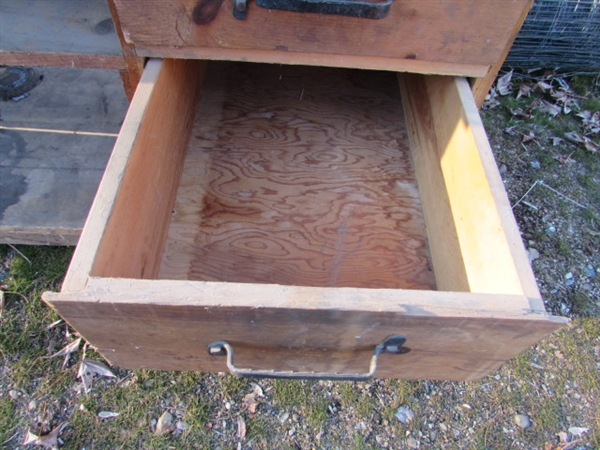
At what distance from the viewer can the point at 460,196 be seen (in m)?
1.10

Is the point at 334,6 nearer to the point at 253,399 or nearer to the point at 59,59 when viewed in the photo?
the point at 59,59

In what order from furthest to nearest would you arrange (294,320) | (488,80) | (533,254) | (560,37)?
(560,37)
(533,254)
(488,80)
(294,320)

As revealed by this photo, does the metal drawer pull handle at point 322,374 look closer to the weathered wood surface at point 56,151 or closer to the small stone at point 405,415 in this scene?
the small stone at point 405,415

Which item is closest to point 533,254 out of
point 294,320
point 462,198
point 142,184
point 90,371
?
point 462,198

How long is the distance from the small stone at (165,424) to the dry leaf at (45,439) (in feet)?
0.98

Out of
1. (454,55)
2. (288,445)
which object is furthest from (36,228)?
(454,55)

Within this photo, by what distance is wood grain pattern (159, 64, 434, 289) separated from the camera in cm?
124

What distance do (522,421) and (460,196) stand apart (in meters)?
0.90

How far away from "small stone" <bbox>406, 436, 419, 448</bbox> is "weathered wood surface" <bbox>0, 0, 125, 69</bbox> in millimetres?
1440

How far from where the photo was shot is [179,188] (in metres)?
1.35

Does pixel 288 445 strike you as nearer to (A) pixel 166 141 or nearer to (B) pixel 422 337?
(B) pixel 422 337

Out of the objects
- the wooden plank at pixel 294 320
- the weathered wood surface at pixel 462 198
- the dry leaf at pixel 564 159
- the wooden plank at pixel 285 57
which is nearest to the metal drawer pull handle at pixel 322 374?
the wooden plank at pixel 294 320

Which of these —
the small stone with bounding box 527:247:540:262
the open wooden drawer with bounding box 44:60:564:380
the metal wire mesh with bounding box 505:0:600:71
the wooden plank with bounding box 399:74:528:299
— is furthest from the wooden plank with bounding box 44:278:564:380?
the metal wire mesh with bounding box 505:0:600:71

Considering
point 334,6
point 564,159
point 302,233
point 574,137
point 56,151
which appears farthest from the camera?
point 574,137
